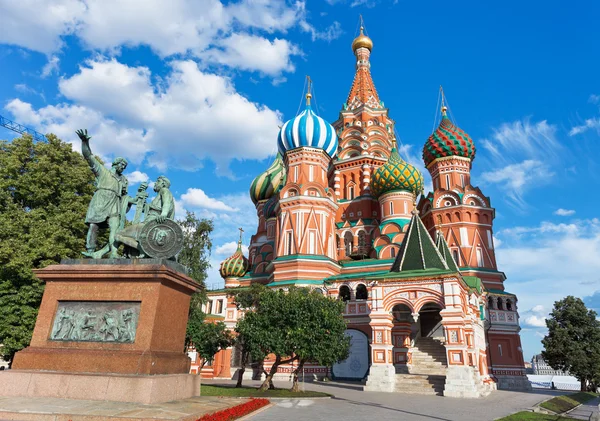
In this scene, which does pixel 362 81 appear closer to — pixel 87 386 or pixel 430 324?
pixel 430 324

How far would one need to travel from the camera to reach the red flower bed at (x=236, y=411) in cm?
677

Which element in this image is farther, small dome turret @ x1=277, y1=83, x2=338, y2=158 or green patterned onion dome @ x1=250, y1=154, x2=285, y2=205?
green patterned onion dome @ x1=250, y1=154, x2=285, y2=205

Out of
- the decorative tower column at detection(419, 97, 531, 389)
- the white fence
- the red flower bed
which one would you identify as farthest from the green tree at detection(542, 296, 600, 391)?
the red flower bed

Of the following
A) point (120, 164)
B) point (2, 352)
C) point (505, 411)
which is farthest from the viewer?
point (2, 352)

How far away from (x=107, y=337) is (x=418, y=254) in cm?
1529

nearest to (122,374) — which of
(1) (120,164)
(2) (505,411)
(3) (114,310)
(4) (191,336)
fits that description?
(3) (114,310)

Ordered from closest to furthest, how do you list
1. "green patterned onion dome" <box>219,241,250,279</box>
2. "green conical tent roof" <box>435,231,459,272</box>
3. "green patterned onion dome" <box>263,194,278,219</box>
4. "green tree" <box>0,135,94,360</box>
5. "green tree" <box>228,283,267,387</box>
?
"green tree" <box>0,135,94,360</box> < "green tree" <box>228,283,267,387</box> < "green conical tent roof" <box>435,231,459,272</box> < "green patterned onion dome" <box>219,241,250,279</box> < "green patterned onion dome" <box>263,194,278,219</box>

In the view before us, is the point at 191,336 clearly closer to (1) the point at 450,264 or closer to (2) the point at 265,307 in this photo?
(2) the point at 265,307

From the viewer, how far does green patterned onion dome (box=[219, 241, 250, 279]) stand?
33875 millimetres

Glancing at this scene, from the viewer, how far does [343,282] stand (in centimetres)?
2481

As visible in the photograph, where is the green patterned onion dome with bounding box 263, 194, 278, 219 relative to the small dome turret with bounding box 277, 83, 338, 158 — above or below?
below

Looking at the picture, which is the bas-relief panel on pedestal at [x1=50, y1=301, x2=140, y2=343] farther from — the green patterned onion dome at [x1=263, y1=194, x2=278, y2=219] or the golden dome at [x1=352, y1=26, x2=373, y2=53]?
the golden dome at [x1=352, y1=26, x2=373, y2=53]

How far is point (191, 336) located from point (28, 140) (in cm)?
1071

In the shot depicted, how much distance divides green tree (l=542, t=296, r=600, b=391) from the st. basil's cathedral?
3.60 m
